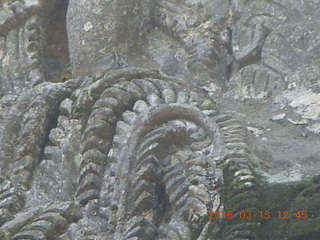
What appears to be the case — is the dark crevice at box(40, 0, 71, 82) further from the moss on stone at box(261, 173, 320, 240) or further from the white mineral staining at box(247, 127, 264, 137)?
the moss on stone at box(261, 173, 320, 240)

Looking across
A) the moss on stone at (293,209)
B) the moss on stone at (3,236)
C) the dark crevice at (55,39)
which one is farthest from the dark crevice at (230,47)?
the moss on stone at (3,236)

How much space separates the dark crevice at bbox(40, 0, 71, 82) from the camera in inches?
182

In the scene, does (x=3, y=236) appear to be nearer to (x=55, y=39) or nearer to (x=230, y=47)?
(x=230, y=47)

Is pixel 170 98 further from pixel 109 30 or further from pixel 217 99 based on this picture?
pixel 109 30

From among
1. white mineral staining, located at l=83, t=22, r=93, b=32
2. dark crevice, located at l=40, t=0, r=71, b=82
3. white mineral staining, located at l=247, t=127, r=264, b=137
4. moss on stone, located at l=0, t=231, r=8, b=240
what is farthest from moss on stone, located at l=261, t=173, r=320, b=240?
dark crevice, located at l=40, t=0, r=71, b=82

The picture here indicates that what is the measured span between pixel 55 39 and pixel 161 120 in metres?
1.42

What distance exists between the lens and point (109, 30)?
13.8 feet

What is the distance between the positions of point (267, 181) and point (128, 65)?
40.8 inches

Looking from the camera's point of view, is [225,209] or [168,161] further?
[168,161]

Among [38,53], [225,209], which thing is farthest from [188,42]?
[225,209]

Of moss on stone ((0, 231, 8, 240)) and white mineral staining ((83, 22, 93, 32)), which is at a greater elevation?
white mineral staining ((83, 22, 93, 32))

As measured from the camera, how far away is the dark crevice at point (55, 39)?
4.62 metres
